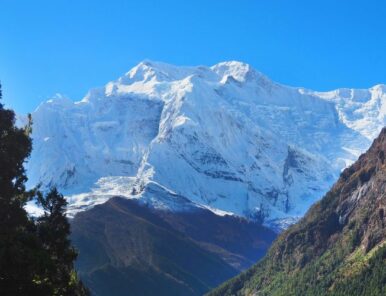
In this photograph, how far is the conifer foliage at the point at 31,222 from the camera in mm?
50094

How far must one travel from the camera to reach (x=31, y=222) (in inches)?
2420

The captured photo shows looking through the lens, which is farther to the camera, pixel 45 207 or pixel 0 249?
pixel 45 207

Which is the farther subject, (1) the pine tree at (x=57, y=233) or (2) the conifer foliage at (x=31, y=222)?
(1) the pine tree at (x=57, y=233)

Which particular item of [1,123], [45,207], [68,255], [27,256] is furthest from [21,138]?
[27,256]

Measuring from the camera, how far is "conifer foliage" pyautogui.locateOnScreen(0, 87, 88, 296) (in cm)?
5009

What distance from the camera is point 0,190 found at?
6044cm

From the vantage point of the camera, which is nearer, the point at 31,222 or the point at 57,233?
the point at 57,233

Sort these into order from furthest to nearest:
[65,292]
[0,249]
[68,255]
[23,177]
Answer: [23,177] → [68,255] → [65,292] → [0,249]

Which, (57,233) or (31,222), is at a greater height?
(31,222)

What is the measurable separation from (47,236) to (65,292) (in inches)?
239

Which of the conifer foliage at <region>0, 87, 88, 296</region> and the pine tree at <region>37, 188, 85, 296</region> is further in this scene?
the pine tree at <region>37, 188, 85, 296</region>

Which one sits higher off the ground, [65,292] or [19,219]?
[19,219]

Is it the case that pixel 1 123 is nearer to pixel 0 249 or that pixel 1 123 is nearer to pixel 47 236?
pixel 47 236

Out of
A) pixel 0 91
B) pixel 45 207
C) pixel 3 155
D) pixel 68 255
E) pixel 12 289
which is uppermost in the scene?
pixel 0 91
